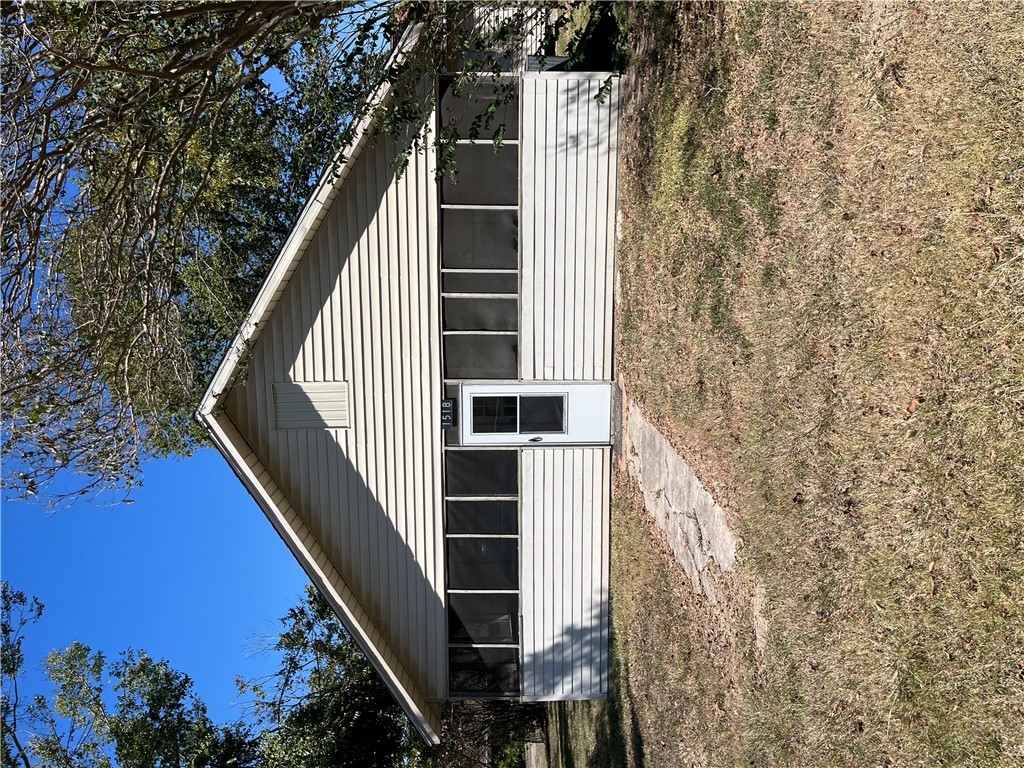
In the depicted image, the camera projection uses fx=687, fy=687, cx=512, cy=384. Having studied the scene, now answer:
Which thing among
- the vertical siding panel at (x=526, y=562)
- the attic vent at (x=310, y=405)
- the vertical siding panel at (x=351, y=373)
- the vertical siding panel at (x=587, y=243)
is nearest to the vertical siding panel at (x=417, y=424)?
the vertical siding panel at (x=351, y=373)

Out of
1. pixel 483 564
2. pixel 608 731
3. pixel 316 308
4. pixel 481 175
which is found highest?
pixel 481 175

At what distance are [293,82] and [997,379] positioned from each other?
9906 mm

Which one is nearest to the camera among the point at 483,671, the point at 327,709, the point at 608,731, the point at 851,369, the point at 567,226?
the point at 851,369

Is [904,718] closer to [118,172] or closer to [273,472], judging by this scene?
[273,472]

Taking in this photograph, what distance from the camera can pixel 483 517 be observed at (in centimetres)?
1002

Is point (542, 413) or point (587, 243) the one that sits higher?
point (587, 243)

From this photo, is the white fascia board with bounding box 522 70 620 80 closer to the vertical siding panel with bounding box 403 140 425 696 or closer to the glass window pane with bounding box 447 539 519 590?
the vertical siding panel with bounding box 403 140 425 696

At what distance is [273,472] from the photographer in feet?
30.2

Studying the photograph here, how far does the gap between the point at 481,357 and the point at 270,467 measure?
3197 millimetres

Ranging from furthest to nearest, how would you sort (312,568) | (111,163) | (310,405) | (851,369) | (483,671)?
(483,671)
(310,405)
(312,568)
(111,163)
(851,369)

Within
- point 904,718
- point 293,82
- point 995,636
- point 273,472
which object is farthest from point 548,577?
point 293,82

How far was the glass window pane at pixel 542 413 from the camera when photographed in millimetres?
9758

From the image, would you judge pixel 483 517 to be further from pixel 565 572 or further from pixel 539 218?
pixel 539 218

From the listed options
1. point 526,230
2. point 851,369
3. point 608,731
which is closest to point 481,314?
point 526,230
